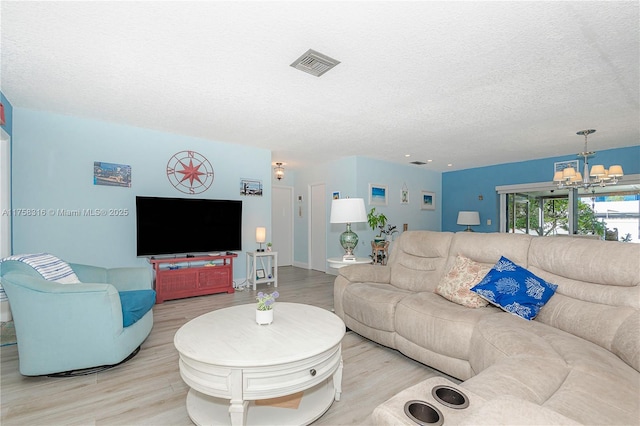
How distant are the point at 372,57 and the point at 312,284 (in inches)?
153

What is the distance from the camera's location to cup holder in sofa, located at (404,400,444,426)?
0.96 m

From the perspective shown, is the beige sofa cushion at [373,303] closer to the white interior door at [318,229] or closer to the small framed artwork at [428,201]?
the white interior door at [318,229]

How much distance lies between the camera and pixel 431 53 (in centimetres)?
222

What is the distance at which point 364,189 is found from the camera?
239 inches

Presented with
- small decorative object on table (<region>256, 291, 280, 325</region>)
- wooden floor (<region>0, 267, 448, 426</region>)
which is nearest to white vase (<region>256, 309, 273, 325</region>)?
small decorative object on table (<region>256, 291, 280, 325</region>)

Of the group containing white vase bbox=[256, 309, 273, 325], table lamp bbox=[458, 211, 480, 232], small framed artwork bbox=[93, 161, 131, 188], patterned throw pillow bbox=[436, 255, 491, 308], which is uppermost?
small framed artwork bbox=[93, 161, 131, 188]

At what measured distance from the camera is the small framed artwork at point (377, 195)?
6168mm

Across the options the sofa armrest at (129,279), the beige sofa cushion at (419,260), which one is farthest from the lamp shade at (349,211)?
the sofa armrest at (129,279)

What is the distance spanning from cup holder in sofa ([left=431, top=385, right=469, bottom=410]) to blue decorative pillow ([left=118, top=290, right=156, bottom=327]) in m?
2.27

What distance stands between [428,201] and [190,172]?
5495 mm

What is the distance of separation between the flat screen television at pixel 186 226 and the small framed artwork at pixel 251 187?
38 centimetres

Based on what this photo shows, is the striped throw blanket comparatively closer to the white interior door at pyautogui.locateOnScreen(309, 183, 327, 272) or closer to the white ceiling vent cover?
the white ceiling vent cover

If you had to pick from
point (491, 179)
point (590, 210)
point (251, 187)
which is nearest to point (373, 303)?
point (251, 187)

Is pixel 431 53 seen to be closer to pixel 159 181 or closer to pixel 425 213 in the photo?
pixel 159 181
